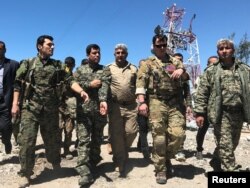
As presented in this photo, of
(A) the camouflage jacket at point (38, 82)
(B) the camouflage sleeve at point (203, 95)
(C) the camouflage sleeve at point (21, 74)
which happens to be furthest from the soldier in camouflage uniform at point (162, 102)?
(C) the camouflage sleeve at point (21, 74)

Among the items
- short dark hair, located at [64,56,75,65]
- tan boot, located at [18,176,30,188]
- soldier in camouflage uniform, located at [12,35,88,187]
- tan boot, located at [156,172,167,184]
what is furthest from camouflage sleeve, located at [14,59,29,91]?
tan boot, located at [156,172,167,184]

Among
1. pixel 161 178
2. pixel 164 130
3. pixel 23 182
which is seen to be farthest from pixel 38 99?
pixel 161 178

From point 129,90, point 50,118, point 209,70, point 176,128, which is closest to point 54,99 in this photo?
point 50,118

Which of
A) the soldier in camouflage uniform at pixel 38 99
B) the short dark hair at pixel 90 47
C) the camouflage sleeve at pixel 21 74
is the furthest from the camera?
the short dark hair at pixel 90 47

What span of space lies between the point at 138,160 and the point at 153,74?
6.90ft

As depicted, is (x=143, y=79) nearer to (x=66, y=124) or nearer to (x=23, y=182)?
(x=23, y=182)

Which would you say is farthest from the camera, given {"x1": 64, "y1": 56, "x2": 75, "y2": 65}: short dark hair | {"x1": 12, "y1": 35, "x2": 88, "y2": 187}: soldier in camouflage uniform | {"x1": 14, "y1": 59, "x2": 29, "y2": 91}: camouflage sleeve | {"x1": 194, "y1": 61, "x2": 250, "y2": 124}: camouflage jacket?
{"x1": 64, "y1": 56, "x2": 75, "y2": 65}: short dark hair

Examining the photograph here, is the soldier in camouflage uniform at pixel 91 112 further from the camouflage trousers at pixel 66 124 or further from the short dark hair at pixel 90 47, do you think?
the camouflage trousers at pixel 66 124

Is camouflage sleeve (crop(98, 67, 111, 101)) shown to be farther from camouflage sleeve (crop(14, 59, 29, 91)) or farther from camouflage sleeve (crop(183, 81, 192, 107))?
camouflage sleeve (crop(183, 81, 192, 107))

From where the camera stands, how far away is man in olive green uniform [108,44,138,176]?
621cm

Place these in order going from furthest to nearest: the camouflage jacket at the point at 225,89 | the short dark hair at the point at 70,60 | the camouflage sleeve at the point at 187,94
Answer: the short dark hair at the point at 70,60 < the camouflage sleeve at the point at 187,94 < the camouflage jacket at the point at 225,89

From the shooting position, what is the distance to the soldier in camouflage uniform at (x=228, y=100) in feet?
16.9

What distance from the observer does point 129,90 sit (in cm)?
627

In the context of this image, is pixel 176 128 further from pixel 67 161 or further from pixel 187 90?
pixel 67 161
